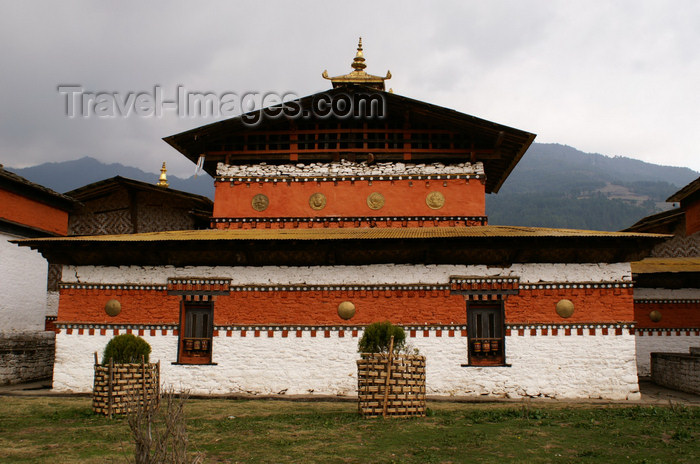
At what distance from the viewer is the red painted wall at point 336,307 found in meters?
13.5

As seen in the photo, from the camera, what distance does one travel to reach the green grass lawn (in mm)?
7594

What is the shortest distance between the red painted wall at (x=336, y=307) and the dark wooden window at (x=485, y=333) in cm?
28

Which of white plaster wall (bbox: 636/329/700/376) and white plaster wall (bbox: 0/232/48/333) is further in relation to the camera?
white plaster wall (bbox: 0/232/48/333)

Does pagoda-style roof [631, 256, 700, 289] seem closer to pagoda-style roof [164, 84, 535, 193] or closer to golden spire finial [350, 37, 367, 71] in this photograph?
Answer: pagoda-style roof [164, 84, 535, 193]

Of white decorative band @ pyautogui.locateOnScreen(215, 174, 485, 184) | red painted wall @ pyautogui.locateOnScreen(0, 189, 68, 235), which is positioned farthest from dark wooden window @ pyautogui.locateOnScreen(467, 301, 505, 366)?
red painted wall @ pyautogui.locateOnScreen(0, 189, 68, 235)

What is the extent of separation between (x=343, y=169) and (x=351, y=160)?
0.39 m

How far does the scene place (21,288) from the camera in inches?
773

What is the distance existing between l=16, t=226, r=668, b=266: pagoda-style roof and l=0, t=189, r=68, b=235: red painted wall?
243 inches

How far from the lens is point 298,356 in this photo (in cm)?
1374

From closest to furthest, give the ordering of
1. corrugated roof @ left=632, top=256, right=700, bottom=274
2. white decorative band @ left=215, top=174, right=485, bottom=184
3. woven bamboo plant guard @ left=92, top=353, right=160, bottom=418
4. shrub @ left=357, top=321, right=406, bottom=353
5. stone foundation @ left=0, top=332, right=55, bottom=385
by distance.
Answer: woven bamboo plant guard @ left=92, top=353, right=160, bottom=418, shrub @ left=357, top=321, right=406, bottom=353, stone foundation @ left=0, top=332, right=55, bottom=385, white decorative band @ left=215, top=174, right=485, bottom=184, corrugated roof @ left=632, top=256, right=700, bottom=274

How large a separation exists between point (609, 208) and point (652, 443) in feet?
444

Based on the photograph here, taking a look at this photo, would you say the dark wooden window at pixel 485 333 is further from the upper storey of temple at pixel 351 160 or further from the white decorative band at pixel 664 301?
the white decorative band at pixel 664 301

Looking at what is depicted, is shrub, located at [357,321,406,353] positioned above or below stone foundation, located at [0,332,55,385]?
above

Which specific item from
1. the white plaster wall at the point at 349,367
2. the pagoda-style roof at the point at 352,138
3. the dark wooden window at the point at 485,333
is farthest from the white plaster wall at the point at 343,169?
the white plaster wall at the point at 349,367
